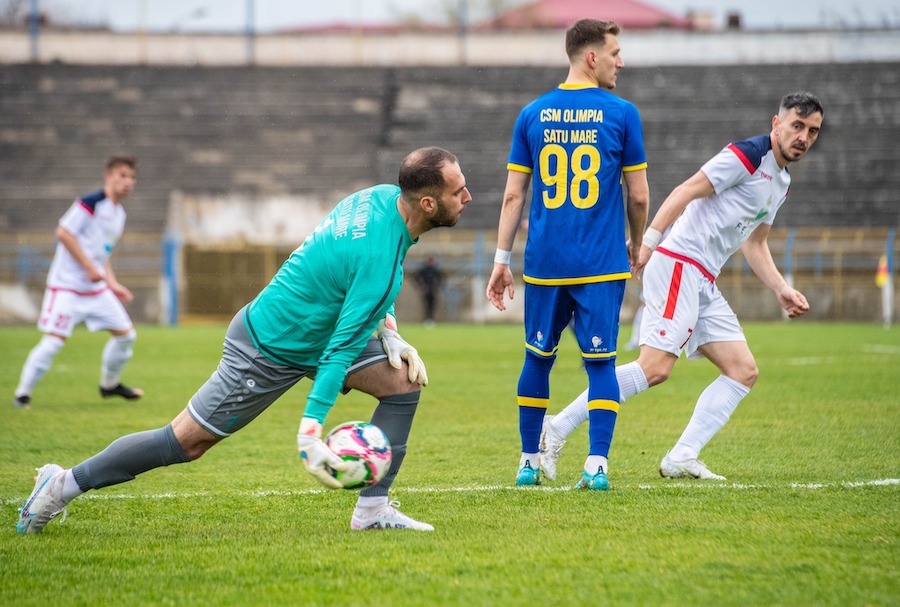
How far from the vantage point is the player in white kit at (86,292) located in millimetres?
11164

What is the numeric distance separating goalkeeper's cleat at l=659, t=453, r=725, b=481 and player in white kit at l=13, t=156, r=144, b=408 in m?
6.48

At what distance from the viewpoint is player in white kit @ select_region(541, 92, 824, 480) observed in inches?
250

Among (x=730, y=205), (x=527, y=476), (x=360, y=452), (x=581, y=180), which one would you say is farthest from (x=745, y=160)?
(x=360, y=452)

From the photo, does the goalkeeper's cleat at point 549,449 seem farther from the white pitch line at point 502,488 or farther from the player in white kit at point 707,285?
the white pitch line at point 502,488

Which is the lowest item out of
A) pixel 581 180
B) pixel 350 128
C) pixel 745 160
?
pixel 350 128

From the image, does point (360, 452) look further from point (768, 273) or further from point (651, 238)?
point (768, 273)

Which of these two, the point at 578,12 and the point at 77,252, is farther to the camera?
the point at 578,12

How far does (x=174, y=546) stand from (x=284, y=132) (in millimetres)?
32229

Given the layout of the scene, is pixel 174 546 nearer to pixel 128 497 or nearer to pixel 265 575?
pixel 265 575

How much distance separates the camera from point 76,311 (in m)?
11.4

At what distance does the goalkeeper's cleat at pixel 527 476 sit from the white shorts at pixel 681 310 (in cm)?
98

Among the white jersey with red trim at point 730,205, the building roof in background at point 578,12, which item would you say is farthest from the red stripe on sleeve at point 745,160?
the building roof in background at point 578,12

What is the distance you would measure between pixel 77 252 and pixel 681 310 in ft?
22.0

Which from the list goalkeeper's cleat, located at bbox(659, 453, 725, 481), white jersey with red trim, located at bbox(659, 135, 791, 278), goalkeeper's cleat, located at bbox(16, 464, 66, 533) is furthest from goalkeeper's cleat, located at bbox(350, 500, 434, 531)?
white jersey with red trim, located at bbox(659, 135, 791, 278)
